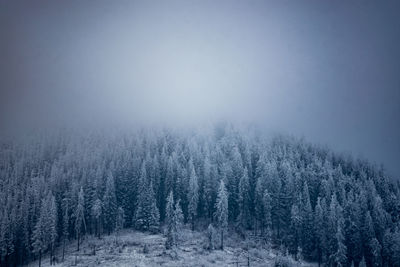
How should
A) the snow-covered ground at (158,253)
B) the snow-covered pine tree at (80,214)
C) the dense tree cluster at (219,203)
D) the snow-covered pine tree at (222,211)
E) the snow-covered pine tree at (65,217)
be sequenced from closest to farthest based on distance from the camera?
1. the snow-covered ground at (158,253)
2. the dense tree cluster at (219,203)
3. the snow-covered pine tree at (222,211)
4. the snow-covered pine tree at (80,214)
5. the snow-covered pine tree at (65,217)

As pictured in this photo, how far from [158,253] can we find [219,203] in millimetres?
19333

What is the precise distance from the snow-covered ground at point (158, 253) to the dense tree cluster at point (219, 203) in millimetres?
3281

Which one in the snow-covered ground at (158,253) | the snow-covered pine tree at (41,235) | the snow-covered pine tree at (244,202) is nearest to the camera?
the snow-covered ground at (158,253)

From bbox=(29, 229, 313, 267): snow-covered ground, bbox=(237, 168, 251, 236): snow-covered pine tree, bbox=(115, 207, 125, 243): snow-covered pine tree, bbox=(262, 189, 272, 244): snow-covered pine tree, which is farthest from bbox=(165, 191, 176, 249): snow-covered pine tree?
bbox=(262, 189, 272, 244): snow-covered pine tree

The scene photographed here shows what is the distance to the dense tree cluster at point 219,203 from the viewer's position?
79.5 m

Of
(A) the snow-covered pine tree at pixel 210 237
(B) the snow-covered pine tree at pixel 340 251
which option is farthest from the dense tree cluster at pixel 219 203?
(A) the snow-covered pine tree at pixel 210 237

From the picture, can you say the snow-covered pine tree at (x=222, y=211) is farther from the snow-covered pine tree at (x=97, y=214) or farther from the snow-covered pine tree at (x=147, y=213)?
the snow-covered pine tree at (x=97, y=214)

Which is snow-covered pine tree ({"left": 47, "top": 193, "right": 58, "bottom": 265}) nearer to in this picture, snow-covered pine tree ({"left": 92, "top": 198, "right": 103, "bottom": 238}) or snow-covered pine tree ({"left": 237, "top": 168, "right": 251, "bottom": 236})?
snow-covered pine tree ({"left": 92, "top": 198, "right": 103, "bottom": 238})

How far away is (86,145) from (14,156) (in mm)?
30828

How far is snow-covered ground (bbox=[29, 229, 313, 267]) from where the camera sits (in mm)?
71788

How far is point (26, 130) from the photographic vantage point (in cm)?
19612

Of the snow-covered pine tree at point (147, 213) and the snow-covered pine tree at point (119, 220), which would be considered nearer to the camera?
the snow-covered pine tree at point (119, 220)

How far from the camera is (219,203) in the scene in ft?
280

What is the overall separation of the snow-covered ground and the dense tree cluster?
3281 mm
